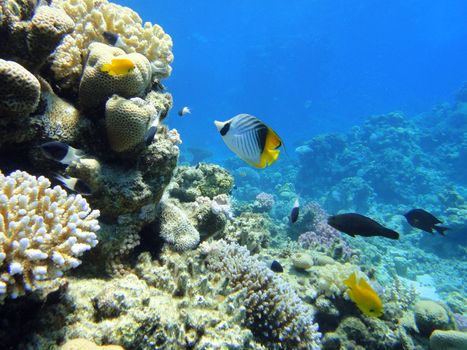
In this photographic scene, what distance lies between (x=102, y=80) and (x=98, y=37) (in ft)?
3.57

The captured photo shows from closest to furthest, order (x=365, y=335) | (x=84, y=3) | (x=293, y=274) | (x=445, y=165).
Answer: (x=84, y=3) < (x=365, y=335) < (x=293, y=274) < (x=445, y=165)

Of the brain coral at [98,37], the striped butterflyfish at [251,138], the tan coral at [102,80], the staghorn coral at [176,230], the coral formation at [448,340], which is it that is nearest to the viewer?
the striped butterflyfish at [251,138]

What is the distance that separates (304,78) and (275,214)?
75051mm

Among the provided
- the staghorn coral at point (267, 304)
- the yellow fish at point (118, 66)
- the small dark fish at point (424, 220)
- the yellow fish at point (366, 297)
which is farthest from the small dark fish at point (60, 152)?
the small dark fish at point (424, 220)

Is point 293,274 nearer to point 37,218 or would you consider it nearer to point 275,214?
point 37,218

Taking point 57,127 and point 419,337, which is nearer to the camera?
point 57,127

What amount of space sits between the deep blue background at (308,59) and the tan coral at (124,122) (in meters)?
60.1

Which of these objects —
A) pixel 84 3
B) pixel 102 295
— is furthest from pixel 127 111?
pixel 84 3

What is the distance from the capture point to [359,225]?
11.8 ft

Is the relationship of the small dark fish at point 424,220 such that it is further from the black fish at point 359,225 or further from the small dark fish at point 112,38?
the small dark fish at point 112,38

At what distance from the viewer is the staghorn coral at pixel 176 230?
11.5ft

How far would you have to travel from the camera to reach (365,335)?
14.0 ft

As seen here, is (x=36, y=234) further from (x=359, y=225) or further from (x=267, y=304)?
(x=359, y=225)

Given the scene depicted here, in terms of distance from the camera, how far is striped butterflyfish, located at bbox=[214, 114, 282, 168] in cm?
210
